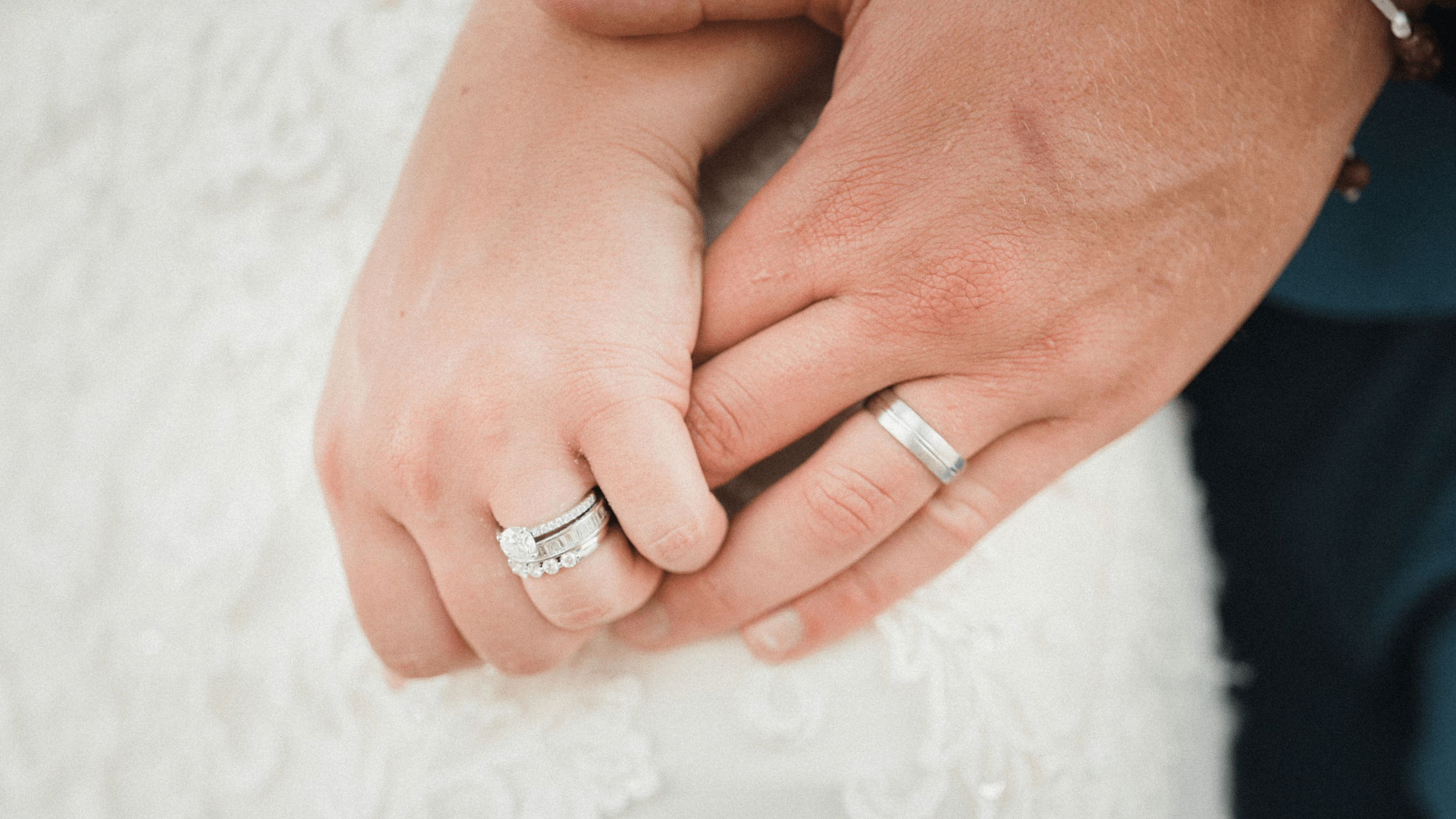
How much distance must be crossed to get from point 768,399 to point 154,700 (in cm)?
53

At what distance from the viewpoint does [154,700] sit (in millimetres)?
643

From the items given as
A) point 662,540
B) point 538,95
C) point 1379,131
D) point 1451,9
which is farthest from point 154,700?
point 1379,131

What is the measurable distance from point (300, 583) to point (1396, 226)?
3.60 ft

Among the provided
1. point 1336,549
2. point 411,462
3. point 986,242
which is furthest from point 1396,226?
point 411,462

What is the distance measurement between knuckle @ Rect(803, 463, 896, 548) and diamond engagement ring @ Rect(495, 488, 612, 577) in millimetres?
149

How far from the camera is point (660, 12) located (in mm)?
540

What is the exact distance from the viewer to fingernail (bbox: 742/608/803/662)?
0.62 m

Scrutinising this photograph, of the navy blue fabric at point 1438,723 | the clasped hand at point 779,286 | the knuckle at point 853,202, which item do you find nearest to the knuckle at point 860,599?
the clasped hand at point 779,286

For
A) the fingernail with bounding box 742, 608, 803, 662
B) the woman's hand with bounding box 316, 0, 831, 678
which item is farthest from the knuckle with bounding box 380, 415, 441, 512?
the fingernail with bounding box 742, 608, 803, 662

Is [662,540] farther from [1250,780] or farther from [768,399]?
[1250,780]

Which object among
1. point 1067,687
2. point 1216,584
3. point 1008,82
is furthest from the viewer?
point 1216,584

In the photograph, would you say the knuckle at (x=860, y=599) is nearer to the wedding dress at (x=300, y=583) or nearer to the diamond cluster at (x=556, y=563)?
the wedding dress at (x=300, y=583)

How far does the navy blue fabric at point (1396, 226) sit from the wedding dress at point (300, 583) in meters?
0.31

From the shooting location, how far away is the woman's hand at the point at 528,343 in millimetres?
536
